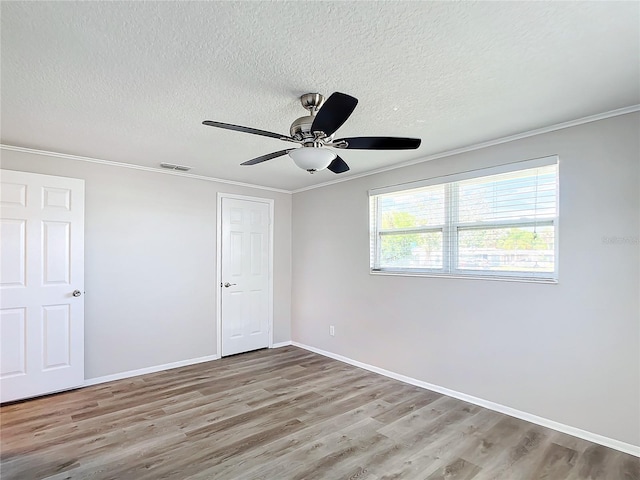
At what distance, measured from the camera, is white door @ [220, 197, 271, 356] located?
15.7 ft

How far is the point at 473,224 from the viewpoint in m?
3.31

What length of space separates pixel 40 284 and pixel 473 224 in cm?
416

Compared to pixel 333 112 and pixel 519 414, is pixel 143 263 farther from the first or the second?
pixel 519 414

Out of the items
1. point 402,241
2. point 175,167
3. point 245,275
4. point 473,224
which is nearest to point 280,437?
point 402,241

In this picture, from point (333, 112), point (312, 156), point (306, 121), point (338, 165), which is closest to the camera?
point (333, 112)

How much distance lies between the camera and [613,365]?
8.21ft

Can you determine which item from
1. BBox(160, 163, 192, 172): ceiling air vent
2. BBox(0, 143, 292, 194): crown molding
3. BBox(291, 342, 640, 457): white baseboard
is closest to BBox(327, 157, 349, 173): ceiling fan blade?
BBox(160, 163, 192, 172): ceiling air vent

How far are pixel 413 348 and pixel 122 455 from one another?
8.95 feet

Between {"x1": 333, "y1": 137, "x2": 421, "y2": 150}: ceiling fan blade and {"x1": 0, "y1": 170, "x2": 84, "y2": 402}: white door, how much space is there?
9.79ft

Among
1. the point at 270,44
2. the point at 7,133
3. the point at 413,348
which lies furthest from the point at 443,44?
the point at 7,133

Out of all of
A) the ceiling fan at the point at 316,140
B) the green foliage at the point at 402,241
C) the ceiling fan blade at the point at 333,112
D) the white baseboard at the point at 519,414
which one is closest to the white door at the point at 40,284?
the ceiling fan at the point at 316,140

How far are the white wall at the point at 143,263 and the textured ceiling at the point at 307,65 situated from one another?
96 cm

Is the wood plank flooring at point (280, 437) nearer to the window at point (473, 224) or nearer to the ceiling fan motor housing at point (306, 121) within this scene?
the window at point (473, 224)

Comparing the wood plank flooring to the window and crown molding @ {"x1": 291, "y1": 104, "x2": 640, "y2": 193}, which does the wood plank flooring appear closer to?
the window
